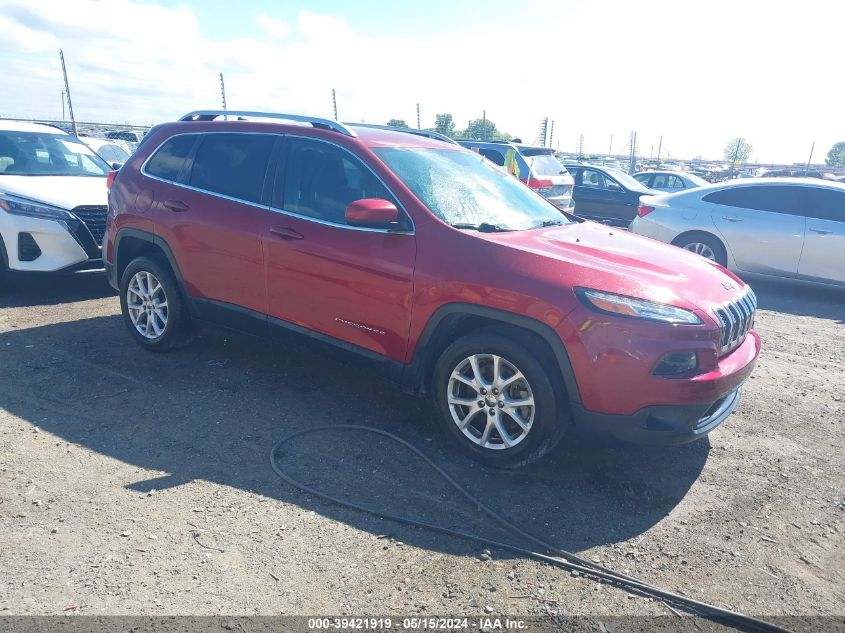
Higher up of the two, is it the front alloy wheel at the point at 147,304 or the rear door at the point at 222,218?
the rear door at the point at 222,218

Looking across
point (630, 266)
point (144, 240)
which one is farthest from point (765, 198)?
point (144, 240)

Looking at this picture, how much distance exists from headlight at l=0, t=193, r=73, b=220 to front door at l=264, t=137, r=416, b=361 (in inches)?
144

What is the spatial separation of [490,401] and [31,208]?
5803 millimetres

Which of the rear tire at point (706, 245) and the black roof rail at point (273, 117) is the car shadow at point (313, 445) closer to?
the black roof rail at point (273, 117)

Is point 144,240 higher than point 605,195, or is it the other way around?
point 144,240

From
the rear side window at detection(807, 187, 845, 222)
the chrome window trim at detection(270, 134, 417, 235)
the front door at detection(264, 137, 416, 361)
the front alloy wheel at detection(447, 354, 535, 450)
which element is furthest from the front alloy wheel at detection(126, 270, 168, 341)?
the rear side window at detection(807, 187, 845, 222)

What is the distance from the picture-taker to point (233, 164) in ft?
16.3

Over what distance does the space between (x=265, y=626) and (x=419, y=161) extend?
121 inches

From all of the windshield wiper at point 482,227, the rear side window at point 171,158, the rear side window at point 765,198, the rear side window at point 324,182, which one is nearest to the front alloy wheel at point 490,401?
the windshield wiper at point 482,227

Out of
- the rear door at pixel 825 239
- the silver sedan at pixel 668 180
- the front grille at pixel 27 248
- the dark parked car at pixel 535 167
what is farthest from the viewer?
the silver sedan at pixel 668 180

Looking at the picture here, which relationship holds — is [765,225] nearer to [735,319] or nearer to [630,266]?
[735,319]

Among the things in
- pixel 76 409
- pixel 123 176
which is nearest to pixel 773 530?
pixel 76 409

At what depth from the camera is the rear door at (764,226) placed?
8555mm

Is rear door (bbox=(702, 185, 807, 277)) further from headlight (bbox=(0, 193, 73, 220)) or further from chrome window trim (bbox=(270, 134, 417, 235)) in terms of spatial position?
headlight (bbox=(0, 193, 73, 220))
